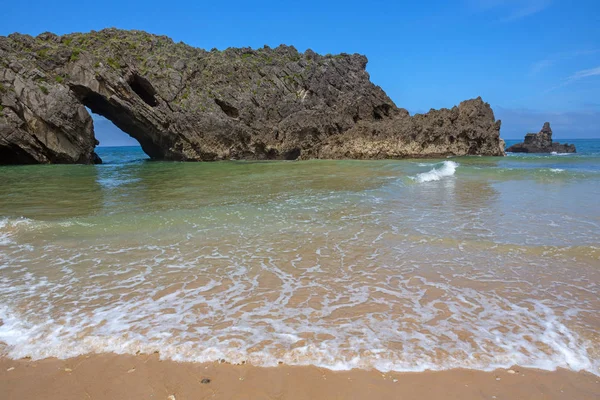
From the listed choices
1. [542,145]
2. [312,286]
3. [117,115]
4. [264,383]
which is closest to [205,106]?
[117,115]

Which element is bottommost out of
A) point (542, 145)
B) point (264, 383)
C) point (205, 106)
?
point (264, 383)

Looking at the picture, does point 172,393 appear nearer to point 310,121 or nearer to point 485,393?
point 485,393

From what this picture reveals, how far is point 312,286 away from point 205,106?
106 ft

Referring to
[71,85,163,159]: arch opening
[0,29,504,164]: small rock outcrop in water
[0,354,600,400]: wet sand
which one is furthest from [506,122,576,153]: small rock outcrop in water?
[0,354,600,400]: wet sand

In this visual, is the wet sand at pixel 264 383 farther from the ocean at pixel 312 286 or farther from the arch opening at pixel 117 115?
the arch opening at pixel 117 115

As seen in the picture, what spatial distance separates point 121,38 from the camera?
34594 mm

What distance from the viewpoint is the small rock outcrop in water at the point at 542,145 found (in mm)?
56903

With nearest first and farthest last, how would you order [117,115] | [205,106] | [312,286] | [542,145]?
[312,286], [117,115], [205,106], [542,145]

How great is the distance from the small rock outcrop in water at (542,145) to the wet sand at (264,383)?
2576 inches

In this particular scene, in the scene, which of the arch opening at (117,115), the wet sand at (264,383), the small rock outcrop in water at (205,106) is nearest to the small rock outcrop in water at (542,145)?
the small rock outcrop in water at (205,106)

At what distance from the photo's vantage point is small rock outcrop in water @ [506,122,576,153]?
56.9 metres

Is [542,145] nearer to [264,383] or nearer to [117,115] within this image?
[117,115]

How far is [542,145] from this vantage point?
58.1m

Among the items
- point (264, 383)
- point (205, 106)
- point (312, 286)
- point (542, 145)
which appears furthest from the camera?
point (542, 145)
